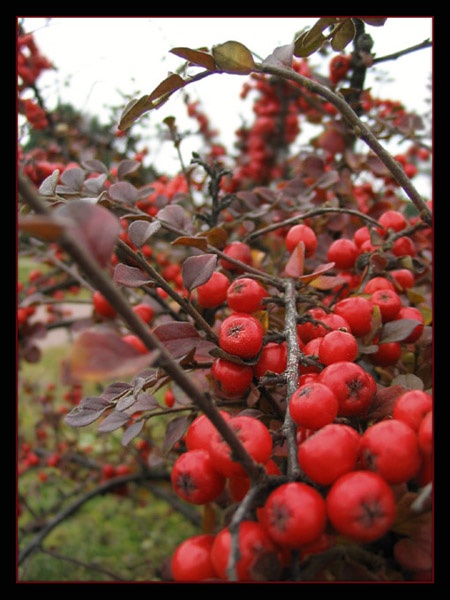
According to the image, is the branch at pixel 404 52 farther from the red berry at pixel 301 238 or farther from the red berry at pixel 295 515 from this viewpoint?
the red berry at pixel 295 515

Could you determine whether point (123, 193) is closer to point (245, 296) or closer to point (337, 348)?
point (245, 296)

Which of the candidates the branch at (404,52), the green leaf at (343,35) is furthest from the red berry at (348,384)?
the branch at (404,52)

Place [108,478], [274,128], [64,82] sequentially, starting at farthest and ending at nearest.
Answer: [274,128] → [108,478] → [64,82]

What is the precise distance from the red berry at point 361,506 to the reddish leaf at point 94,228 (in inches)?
13.3

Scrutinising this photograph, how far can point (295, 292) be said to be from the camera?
934mm

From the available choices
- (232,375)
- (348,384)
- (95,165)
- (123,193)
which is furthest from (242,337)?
(95,165)

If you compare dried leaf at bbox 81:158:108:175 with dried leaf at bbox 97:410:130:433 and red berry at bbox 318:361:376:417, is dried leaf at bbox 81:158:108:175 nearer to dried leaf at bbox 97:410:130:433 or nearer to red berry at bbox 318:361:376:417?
dried leaf at bbox 97:410:130:433

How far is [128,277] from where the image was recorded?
2.63ft

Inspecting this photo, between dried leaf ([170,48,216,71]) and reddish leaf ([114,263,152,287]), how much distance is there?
0.35 metres

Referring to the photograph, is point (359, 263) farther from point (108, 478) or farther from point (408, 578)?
point (108, 478)

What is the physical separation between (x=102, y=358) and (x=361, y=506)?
0.30m

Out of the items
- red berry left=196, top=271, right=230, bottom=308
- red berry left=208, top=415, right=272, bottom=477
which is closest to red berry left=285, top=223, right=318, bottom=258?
red berry left=196, top=271, right=230, bottom=308

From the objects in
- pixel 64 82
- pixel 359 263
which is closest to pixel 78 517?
pixel 64 82

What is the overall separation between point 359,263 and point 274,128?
1792mm
